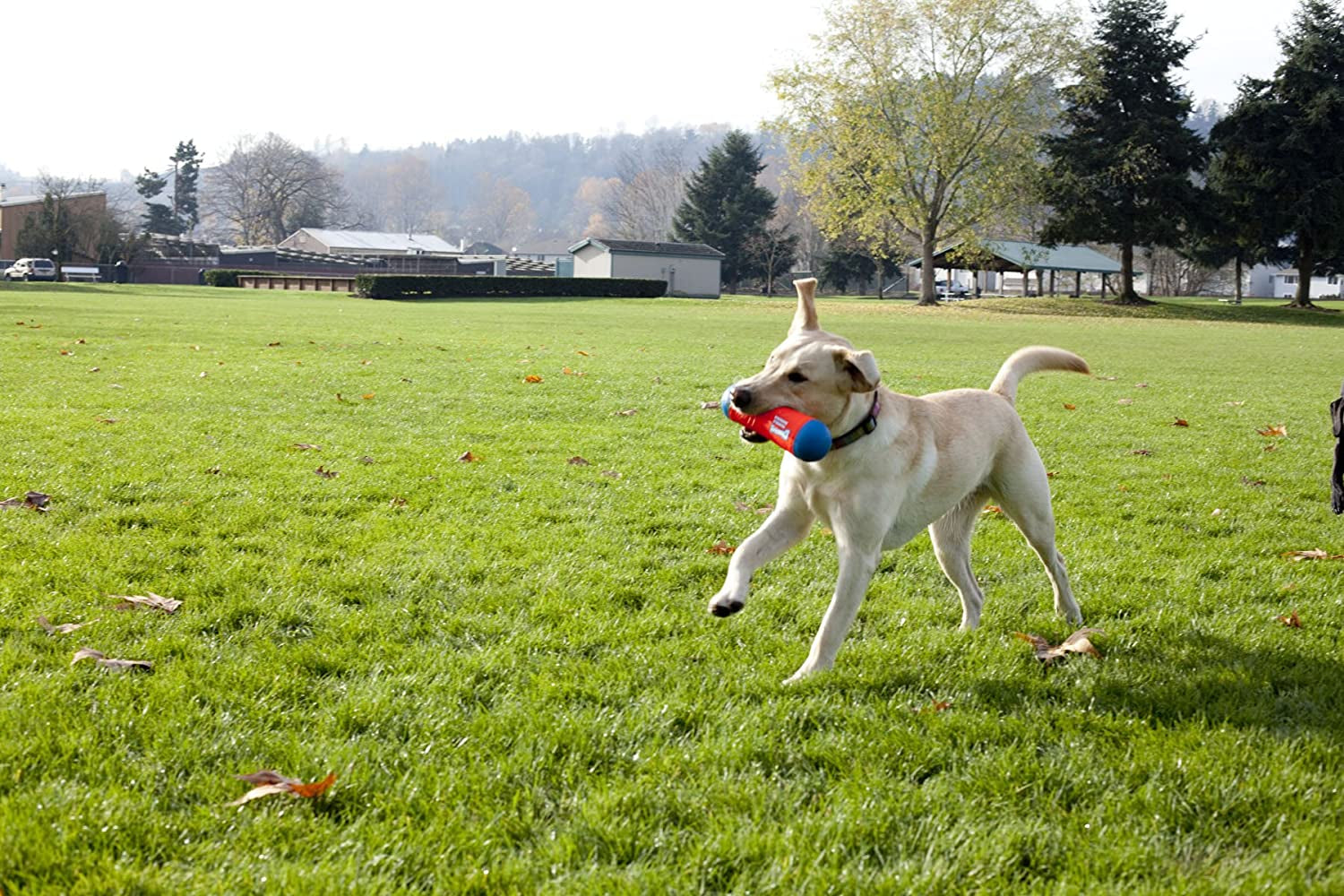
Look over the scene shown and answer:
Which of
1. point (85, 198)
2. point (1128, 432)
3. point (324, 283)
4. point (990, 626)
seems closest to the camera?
point (990, 626)

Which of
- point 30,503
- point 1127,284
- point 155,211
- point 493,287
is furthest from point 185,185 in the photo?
point 30,503

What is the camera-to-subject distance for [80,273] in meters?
71.6

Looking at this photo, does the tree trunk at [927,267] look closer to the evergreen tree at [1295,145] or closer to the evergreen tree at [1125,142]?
the evergreen tree at [1125,142]

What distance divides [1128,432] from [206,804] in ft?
34.1

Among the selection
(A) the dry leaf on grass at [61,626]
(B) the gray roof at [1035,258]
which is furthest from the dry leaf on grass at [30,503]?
(B) the gray roof at [1035,258]

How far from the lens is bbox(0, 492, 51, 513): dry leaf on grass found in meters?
6.23

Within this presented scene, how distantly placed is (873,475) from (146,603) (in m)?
3.33

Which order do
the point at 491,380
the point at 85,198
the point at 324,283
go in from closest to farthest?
the point at 491,380 < the point at 324,283 < the point at 85,198

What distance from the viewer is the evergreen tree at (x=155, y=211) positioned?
372 ft

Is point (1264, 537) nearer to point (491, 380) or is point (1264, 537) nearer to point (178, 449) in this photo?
point (178, 449)

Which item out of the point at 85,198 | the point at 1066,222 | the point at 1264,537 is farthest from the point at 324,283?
the point at 1264,537

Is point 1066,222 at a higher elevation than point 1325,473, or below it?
higher

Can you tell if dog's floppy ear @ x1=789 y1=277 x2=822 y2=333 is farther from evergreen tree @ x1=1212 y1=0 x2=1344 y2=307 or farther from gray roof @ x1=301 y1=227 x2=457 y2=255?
gray roof @ x1=301 y1=227 x2=457 y2=255

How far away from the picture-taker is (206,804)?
10.0ft
